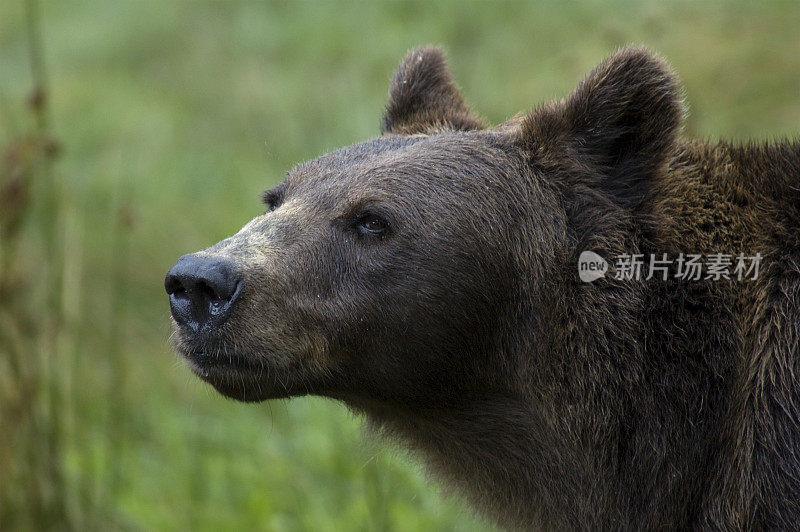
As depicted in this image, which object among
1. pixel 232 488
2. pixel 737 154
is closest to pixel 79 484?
pixel 232 488

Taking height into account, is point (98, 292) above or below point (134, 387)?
above

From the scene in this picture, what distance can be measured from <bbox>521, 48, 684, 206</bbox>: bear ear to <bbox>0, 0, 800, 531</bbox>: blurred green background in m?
1.50

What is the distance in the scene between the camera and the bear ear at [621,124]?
3.87 metres

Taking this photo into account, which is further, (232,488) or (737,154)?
(232,488)

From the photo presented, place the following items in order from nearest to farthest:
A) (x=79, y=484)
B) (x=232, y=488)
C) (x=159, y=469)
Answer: (x=79, y=484)
(x=232, y=488)
(x=159, y=469)

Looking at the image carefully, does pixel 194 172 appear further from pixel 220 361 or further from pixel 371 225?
pixel 220 361

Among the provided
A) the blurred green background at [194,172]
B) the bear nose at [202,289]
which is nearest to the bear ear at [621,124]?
the bear nose at [202,289]

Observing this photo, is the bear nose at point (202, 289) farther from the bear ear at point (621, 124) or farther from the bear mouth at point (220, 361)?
the bear ear at point (621, 124)

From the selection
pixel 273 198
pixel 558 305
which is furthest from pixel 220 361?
pixel 558 305

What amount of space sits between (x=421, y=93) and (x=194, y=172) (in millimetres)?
6155

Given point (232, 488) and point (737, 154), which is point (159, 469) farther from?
point (737, 154)

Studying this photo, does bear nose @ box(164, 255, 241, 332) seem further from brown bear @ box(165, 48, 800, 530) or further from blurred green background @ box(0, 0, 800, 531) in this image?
blurred green background @ box(0, 0, 800, 531)

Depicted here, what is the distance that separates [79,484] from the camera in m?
5.36

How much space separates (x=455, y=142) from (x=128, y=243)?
571 centimetres
